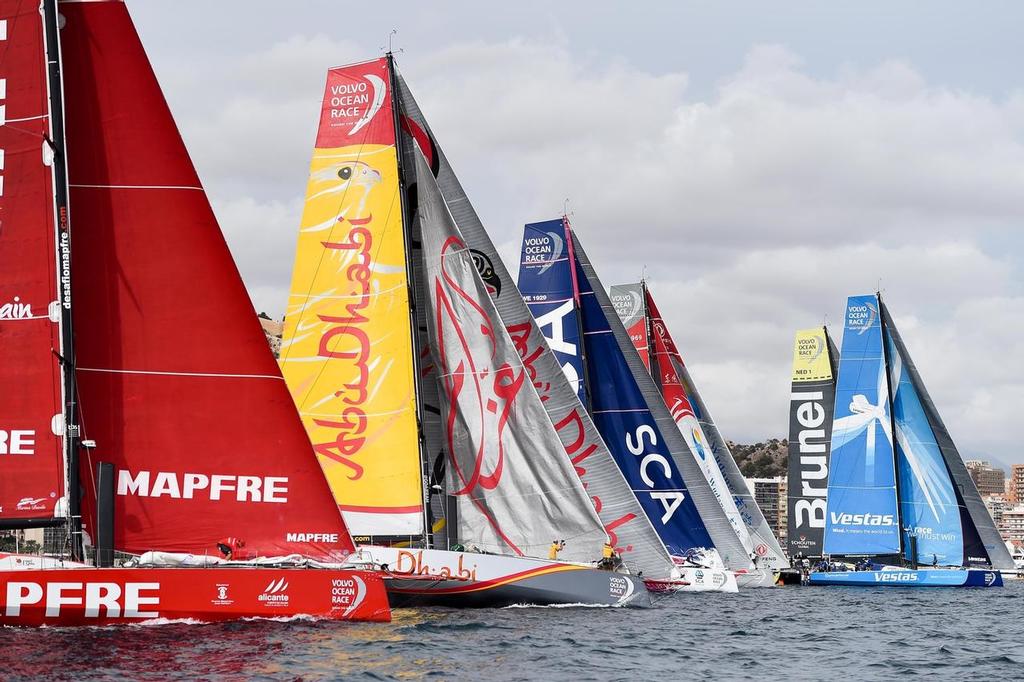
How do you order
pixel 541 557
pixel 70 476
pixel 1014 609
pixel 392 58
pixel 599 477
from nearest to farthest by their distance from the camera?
pixel 70 476 → pixel 541 557 → pixel 392 58 → pixel 599 477 → pixel 1014 609

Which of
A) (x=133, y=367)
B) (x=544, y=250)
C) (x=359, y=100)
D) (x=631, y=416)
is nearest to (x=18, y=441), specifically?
(x=133, y=367)

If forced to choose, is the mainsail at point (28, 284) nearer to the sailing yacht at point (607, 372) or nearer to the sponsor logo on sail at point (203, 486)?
the sponsor logo on sail at point (203, 486)

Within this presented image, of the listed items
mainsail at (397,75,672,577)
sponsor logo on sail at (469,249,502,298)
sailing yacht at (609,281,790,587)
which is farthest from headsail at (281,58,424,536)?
sailing yacht at (609,281,790,587)

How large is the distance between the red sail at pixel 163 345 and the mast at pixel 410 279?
6213mm

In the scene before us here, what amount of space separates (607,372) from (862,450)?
21459mm

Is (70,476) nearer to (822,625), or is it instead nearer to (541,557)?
(541,557)

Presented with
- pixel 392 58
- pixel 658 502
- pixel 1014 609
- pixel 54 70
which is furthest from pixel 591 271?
pixel 54 70

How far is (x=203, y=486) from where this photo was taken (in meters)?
20.2

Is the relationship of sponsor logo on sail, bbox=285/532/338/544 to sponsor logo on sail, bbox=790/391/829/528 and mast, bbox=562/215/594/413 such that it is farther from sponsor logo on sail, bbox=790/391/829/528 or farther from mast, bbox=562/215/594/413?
sponsor logo on sail, bbox=790/391/829/528

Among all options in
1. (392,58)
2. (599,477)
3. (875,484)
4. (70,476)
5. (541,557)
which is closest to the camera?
(70,476)

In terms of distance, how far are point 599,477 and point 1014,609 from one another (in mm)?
15446

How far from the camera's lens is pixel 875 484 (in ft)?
184

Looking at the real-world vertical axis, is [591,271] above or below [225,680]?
above

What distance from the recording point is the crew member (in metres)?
20.2
